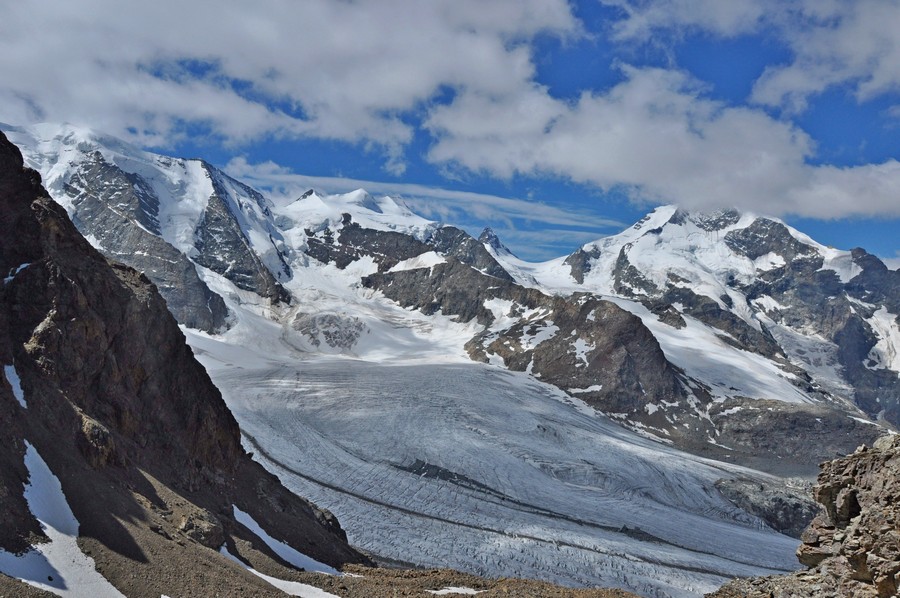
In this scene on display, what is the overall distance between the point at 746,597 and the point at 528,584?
11571 mm

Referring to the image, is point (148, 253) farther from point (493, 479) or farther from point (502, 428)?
point (493, 479)

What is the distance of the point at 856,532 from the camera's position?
663 inches

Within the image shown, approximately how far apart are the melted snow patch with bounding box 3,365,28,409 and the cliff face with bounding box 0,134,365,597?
2.5 inches

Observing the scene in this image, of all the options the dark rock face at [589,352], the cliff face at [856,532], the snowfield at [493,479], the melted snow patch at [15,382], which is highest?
the dark rock face at [589,352]

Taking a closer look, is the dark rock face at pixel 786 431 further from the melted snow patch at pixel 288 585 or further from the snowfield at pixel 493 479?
the melted snow patch at pixel 288 585

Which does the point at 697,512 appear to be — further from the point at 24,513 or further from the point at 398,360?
the point at 398,360

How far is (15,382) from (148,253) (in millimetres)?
166337

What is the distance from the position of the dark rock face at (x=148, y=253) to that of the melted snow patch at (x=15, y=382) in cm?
13674

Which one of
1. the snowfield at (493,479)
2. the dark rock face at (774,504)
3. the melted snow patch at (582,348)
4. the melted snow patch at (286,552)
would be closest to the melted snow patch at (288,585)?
the melted snow patch at (286,552)

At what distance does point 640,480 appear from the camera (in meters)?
82.0

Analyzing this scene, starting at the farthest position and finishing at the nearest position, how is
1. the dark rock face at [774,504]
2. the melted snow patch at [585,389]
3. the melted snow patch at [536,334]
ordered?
1. the melted snow patch at [536,334]
2. the melted snow patch at [585,389]
3. the dark rock face at [774,504]

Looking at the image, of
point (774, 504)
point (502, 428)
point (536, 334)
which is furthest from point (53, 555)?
point (536, 334)

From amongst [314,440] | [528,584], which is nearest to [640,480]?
[314,440]

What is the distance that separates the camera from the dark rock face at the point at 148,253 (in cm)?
16475
